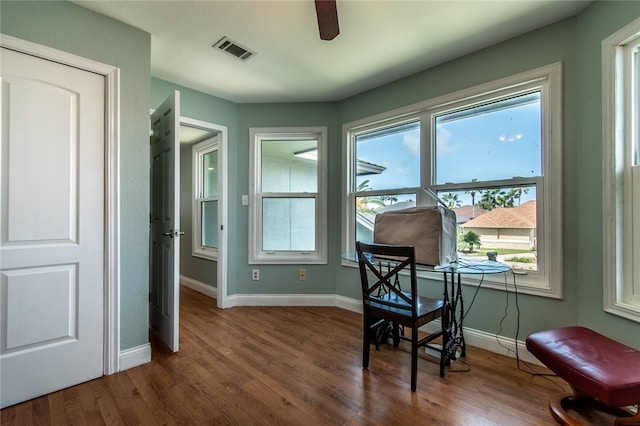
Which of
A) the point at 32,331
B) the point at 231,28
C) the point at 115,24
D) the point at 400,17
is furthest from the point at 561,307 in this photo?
the point at 115,24

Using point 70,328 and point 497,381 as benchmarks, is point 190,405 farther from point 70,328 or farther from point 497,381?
point 497,381

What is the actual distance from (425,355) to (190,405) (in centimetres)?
158

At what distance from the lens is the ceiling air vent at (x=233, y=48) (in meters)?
2.13

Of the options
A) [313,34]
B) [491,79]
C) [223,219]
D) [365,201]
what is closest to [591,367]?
[491,79]

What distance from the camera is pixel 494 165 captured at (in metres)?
2.22

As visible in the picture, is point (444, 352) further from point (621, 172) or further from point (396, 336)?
point (621, 172)

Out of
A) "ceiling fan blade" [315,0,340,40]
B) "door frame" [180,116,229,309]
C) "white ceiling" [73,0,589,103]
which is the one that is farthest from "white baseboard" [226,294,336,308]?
"ceiling fan blade" [315,0,340,40]

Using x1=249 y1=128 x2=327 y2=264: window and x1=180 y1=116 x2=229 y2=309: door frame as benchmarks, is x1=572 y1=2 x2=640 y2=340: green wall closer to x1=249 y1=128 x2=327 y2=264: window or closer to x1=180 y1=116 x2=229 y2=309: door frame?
x1=249 y1=128 x2=327 y2=264: window

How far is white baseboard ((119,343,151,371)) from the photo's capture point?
190 cm

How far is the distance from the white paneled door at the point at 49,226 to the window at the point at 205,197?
207cm

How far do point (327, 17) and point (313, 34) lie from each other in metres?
0.74

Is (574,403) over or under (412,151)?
under

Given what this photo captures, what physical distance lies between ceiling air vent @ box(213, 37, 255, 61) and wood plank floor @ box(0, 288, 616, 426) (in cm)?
233

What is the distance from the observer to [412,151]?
2.73m
